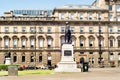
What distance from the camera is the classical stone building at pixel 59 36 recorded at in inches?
4609

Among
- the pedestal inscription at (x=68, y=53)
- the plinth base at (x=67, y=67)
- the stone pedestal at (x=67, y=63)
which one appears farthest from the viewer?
the pedestal inscription at (x=68, y=53)

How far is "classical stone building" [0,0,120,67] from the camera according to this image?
11706cm

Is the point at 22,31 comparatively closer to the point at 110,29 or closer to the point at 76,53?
the point at 76,53

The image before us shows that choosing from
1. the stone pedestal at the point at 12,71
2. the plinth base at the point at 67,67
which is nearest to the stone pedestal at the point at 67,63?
the plinth base at the point at 67,67

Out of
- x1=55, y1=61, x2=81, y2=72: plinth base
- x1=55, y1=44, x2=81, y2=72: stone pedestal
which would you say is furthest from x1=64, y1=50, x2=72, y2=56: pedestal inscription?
x1=55, y1=61, x2=81, y2=72: plinth base

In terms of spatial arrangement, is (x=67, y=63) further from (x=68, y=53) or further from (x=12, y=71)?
(x=12, y=71)

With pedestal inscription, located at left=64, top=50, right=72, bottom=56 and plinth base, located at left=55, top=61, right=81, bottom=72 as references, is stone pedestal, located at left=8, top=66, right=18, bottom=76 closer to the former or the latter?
plinth base, located at left=55, top=61, right=81, bottom=72

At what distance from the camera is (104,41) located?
11944cm

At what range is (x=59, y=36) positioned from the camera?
389ft

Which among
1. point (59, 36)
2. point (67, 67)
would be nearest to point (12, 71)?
point (67, 67)

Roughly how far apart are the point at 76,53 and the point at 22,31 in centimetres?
1792

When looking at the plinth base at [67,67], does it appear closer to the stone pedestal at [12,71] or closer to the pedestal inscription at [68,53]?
the pedestal inscription at [68,53]

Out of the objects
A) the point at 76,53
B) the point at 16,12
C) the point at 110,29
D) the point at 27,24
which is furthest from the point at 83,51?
the point at 16,12

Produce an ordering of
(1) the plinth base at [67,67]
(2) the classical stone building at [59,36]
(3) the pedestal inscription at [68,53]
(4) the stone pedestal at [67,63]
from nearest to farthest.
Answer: (1) the plinth base at [67,67] → (4) the stone pedestal at [67,63] → (3) the pedestal inscription at [68,53] → (2) the classical stone building at [59,36]
